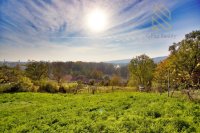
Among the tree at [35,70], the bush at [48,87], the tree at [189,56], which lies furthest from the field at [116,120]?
the tree at [35,70]

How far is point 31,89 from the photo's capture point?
124 ft

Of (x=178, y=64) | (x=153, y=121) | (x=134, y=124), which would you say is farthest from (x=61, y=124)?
(x=178, y=64)

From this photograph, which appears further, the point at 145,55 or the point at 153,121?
the point at 145,55

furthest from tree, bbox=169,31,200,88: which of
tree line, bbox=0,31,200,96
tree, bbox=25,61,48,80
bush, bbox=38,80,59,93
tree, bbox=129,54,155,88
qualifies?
tree, bbox=25,61,48,80

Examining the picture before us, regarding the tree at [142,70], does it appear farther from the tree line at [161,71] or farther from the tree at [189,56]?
the tree at [189,56]

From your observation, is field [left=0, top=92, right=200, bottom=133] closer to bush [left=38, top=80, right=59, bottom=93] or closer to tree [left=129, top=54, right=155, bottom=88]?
bush [left=38, top=80, right=59, bottom=93]

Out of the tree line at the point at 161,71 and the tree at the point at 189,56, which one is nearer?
the tree line at the point at 161,71

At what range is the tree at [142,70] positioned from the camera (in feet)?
214

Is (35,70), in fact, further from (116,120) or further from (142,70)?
(116,120)

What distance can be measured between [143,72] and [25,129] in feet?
179

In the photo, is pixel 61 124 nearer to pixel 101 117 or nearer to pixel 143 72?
pixel 101 117

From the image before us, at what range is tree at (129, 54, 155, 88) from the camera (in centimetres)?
6509

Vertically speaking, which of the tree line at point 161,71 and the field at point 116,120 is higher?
the tree line at point 161,71

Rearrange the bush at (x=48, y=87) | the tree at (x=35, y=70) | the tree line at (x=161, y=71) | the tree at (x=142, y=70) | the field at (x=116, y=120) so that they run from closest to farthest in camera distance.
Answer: the field at (x=116, y=120), the tree line at (x=161, y=71), the bush at (x=48, y=87), the tree at (x=142, y=70), the tree at (x=35, y=70)
